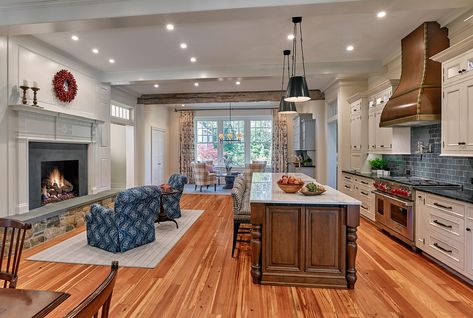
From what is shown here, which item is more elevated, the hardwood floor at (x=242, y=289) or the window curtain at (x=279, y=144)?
the window curtain at (x=279, y=144)

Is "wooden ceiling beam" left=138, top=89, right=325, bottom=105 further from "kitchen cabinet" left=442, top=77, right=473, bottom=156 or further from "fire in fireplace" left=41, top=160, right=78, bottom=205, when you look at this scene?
"kitchen cabinet" left=442, top=77, right=473, bottom=156

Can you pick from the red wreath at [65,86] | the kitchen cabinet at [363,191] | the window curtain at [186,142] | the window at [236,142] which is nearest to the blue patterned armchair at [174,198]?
the red wreath at [65,86]

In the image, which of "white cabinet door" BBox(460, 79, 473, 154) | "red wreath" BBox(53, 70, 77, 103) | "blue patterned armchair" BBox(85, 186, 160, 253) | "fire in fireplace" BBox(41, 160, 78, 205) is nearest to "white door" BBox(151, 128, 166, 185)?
"fire in fireplace" BBox(41, 160, 78, 205)

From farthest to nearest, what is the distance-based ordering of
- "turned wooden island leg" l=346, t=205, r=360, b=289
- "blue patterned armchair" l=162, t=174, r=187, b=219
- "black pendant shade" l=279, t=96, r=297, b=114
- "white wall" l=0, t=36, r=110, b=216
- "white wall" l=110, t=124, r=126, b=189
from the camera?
1. "white wall" l=110, t=124, r=126, b=189
2. "blue patterned armchair" l=162, t=174, r=187, b=219
3. "black pendant shade" l=279, t=96, r=297, b=114
4. "white wall" l=0, t=36, r=110, b=216
5. "turned wooden island leg" l=346, t=205, r=360, b=289

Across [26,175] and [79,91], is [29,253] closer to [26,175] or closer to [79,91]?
[26,175]

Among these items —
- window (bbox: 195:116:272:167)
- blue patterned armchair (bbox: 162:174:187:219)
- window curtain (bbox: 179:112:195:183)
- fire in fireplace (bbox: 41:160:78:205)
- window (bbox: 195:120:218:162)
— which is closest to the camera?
fire in fireplace (bbox: 41:160:78:205)

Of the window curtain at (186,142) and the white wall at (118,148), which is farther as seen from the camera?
the window curtain at (186,142)

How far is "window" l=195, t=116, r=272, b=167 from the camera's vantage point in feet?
38.7

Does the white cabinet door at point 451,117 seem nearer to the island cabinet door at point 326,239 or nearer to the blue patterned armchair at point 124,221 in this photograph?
the island cabinet door at point 326,239

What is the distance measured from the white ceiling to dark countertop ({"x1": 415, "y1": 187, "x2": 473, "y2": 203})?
2.08 m

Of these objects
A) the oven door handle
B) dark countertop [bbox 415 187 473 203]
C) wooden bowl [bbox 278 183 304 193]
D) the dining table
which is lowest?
the oven door handle

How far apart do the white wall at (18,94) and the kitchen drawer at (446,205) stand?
585 cm

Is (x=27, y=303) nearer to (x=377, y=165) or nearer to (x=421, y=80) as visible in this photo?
(x=421, y=80)

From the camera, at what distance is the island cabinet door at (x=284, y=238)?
2.91 meters
